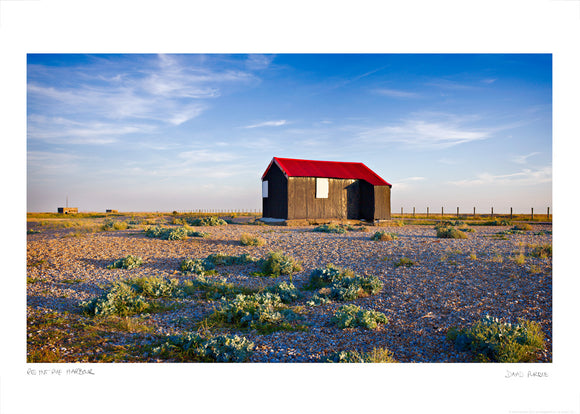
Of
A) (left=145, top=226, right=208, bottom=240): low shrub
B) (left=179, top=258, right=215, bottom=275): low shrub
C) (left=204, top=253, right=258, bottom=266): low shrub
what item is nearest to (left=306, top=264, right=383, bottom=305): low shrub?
(left=204, top=253, right=258, bottom=266): low shrub

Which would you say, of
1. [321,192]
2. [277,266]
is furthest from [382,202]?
[277,266]

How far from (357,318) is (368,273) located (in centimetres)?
390

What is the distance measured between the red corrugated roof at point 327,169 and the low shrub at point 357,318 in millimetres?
19584

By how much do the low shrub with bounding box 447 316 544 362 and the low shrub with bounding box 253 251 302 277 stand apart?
554cm

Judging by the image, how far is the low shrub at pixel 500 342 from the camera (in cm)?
462

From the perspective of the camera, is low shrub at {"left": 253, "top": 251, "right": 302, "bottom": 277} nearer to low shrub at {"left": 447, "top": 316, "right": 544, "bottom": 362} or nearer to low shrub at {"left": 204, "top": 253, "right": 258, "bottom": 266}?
low shrub at {"left": 204, "top": 253, "right": 258, "bottom": 266}

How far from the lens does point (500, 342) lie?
4.76m

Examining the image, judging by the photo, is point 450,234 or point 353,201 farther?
point 353,201

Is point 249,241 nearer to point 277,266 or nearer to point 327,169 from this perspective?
point 277,266

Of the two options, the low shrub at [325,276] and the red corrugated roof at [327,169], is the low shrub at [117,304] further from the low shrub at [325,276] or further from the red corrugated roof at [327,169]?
the red corrugated roof at [327,169]

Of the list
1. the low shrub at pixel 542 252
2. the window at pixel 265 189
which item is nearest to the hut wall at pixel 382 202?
the window at pixel 265 189

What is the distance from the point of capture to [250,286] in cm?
878
